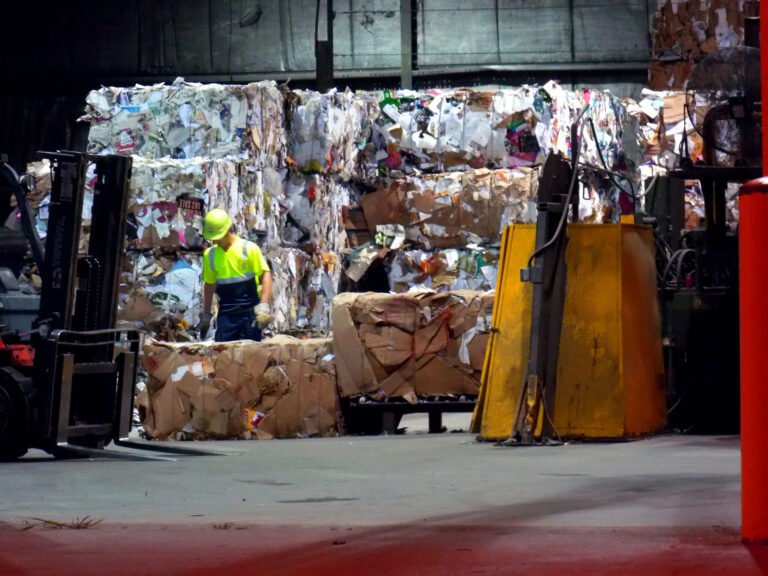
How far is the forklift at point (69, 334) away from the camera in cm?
885

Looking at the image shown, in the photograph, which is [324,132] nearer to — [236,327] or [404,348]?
[236,327]

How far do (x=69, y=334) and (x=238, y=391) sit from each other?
1.91m

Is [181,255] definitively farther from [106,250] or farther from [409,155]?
[106,250]

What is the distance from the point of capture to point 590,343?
361 inches

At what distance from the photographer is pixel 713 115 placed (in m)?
9.50

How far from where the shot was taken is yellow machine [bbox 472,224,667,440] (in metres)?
9.13

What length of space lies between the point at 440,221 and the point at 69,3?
8.31 metres

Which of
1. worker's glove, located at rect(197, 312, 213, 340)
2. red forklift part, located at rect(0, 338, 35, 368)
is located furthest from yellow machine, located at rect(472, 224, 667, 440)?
worker's glove, located at rect(197, 312, 213, 340)

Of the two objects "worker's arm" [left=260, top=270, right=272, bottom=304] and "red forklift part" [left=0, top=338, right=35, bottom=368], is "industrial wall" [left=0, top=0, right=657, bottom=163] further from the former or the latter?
"red forklift part" [left=0, top=338, right=35, bottom=368]

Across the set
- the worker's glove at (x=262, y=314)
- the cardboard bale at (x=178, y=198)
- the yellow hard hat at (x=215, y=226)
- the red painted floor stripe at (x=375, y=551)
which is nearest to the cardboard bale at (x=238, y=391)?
the worker's glove at (x=262, y=314)

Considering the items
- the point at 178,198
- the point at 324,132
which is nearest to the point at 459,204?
the point at 324,132

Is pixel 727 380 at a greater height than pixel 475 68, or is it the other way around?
pixel 475 68

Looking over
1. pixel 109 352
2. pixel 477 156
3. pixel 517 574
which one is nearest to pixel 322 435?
pixel 109 352

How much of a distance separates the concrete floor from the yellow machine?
0.96 feet
